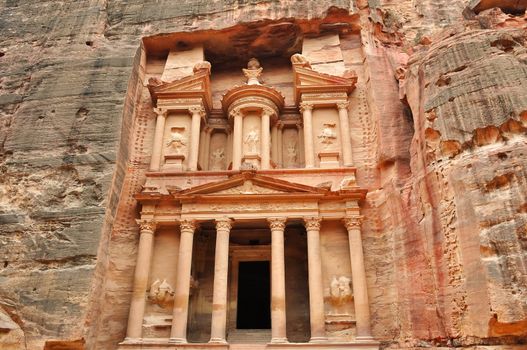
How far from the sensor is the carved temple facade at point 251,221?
10.7m

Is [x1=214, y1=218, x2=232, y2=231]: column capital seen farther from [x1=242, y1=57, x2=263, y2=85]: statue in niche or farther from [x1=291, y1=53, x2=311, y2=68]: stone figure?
[x1=291, y1=53, x2=311, y2=68]: stone figure

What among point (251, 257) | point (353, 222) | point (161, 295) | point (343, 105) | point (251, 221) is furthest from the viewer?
point (343, 105)

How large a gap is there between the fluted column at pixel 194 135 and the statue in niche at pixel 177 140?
258mm

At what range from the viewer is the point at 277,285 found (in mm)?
10750

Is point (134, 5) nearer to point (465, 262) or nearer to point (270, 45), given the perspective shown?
point (270, 45)

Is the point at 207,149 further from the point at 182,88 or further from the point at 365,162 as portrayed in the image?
the point at 365,162

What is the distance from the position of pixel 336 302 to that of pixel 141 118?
795cm

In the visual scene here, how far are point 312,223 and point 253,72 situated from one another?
5617mm

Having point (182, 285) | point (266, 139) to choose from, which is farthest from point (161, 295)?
point (266, 139)

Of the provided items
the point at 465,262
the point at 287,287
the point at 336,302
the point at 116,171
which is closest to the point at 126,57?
the point at 116,171

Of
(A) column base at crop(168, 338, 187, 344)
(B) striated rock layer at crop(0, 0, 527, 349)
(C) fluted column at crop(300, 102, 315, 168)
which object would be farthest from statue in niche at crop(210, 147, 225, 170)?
(A) column base at crop(168, 338, 187, 344)

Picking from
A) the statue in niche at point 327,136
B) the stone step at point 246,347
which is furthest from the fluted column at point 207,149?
the stone step at point 246,347

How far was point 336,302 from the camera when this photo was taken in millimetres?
10750

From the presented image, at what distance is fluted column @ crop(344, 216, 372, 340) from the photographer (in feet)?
33.4
